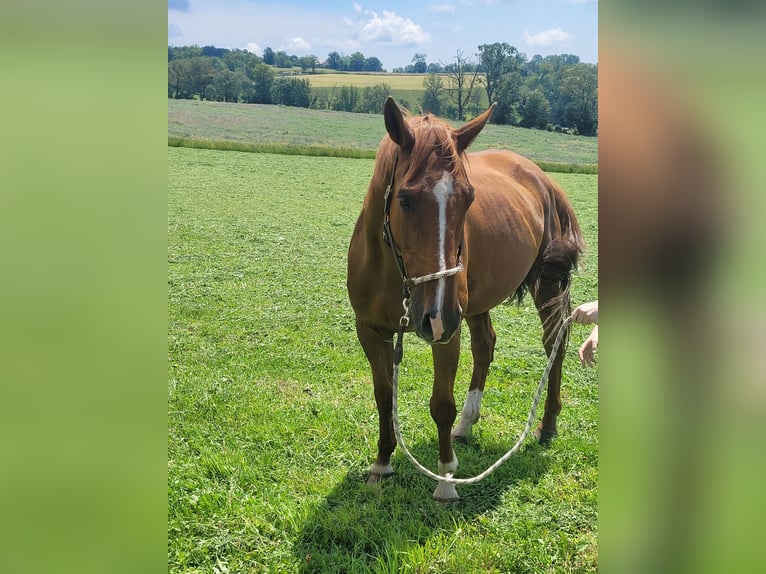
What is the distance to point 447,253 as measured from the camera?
265 centimetres

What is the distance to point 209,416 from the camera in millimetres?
4613

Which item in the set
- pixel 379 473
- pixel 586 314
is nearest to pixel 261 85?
pixel 379 473

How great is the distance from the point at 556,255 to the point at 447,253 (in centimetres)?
225

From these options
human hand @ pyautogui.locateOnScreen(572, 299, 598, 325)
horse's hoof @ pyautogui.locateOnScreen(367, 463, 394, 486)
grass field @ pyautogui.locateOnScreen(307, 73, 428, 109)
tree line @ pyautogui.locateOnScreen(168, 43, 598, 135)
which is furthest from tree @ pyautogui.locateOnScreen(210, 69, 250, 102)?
human hand @ pyautogui.locateOnScreen(572, 299, 598, 325)

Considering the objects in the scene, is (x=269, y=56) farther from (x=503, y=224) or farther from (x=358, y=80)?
(x=503, y=224)

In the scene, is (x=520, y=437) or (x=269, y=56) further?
(x=269, y=56)

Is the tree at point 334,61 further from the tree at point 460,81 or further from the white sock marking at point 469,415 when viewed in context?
the white sock marking at point 469,415

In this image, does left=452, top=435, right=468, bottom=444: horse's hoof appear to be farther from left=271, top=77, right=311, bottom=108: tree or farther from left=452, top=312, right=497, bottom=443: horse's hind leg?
left=271, top=77, right=311, bottom=108: tree

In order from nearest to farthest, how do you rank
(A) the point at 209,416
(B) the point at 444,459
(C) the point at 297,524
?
(C) the point at 297,524 → (B) the point at 444,459 → (A) the point at 209,416

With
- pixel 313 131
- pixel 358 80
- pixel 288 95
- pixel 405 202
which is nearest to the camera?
pixel 405 202
